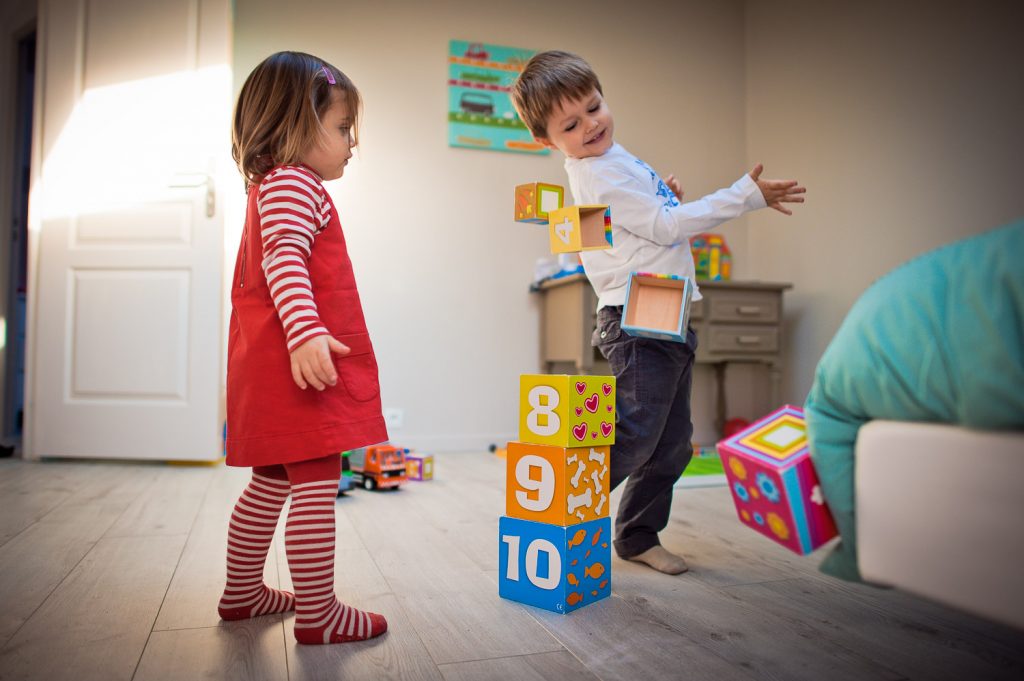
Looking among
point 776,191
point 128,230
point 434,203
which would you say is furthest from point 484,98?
point 776,191

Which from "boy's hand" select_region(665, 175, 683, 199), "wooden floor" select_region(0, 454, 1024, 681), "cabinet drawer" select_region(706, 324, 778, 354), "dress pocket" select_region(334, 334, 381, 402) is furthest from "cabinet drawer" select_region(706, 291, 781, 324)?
"dress pocket" select_region(334, 334, 381, 402)

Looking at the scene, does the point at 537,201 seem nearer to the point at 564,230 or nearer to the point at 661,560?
the point at 564,230

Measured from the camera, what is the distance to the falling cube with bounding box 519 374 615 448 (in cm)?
121

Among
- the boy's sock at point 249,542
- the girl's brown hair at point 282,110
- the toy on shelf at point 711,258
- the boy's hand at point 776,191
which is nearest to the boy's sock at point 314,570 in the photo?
the boy's sock at point 249,542

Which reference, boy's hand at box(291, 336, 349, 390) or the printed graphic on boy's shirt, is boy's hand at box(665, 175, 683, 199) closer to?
the printed graphic on boy's shirt

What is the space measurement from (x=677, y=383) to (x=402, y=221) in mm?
2207

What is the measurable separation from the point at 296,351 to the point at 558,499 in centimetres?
47

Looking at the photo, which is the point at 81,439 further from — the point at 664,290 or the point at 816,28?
the point at 816,28

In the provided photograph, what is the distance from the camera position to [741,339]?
10.8 feet

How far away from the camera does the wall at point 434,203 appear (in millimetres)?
3344

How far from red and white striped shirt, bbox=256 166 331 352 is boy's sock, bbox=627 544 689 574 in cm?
81

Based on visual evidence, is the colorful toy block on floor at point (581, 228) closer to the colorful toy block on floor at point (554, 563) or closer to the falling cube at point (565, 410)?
the falling cube at point (565, 410)

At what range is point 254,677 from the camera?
923 millimetres

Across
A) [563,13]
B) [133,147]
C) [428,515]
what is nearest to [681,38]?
[563,13]
